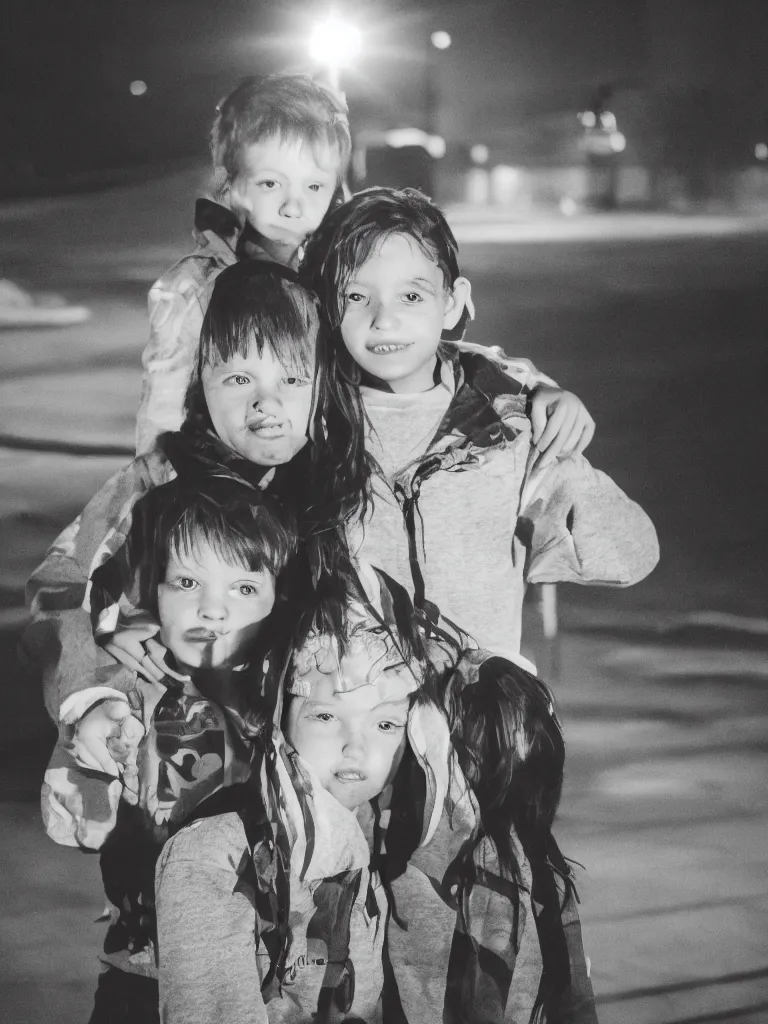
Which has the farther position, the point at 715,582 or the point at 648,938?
the point at 715,582

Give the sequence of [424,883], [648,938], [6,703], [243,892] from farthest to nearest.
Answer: [6,703] < [648,938] < [424,883] < [243,892]

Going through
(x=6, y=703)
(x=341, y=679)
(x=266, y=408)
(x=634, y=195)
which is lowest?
(x=6, y=703)

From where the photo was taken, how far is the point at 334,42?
1.59m

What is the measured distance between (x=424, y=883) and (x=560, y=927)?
0.18 metres

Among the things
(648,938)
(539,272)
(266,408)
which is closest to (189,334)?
(266,408)

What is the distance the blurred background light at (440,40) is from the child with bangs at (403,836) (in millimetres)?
750

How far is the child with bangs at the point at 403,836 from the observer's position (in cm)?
138

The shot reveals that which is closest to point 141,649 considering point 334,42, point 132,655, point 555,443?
point 132,655

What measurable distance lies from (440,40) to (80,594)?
0.89 metres

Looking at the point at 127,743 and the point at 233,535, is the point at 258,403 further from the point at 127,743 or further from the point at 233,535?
the point at 127,743

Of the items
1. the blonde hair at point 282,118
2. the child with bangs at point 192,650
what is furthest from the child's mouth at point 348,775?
the blonde hair at point 282,118

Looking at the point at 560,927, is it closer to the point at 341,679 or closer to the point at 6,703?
the point at 341,679

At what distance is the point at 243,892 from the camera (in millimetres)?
1312

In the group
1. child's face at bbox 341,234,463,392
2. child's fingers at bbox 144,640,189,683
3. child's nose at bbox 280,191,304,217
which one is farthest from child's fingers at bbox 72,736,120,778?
child's nose at bbox 280,191,304,217
